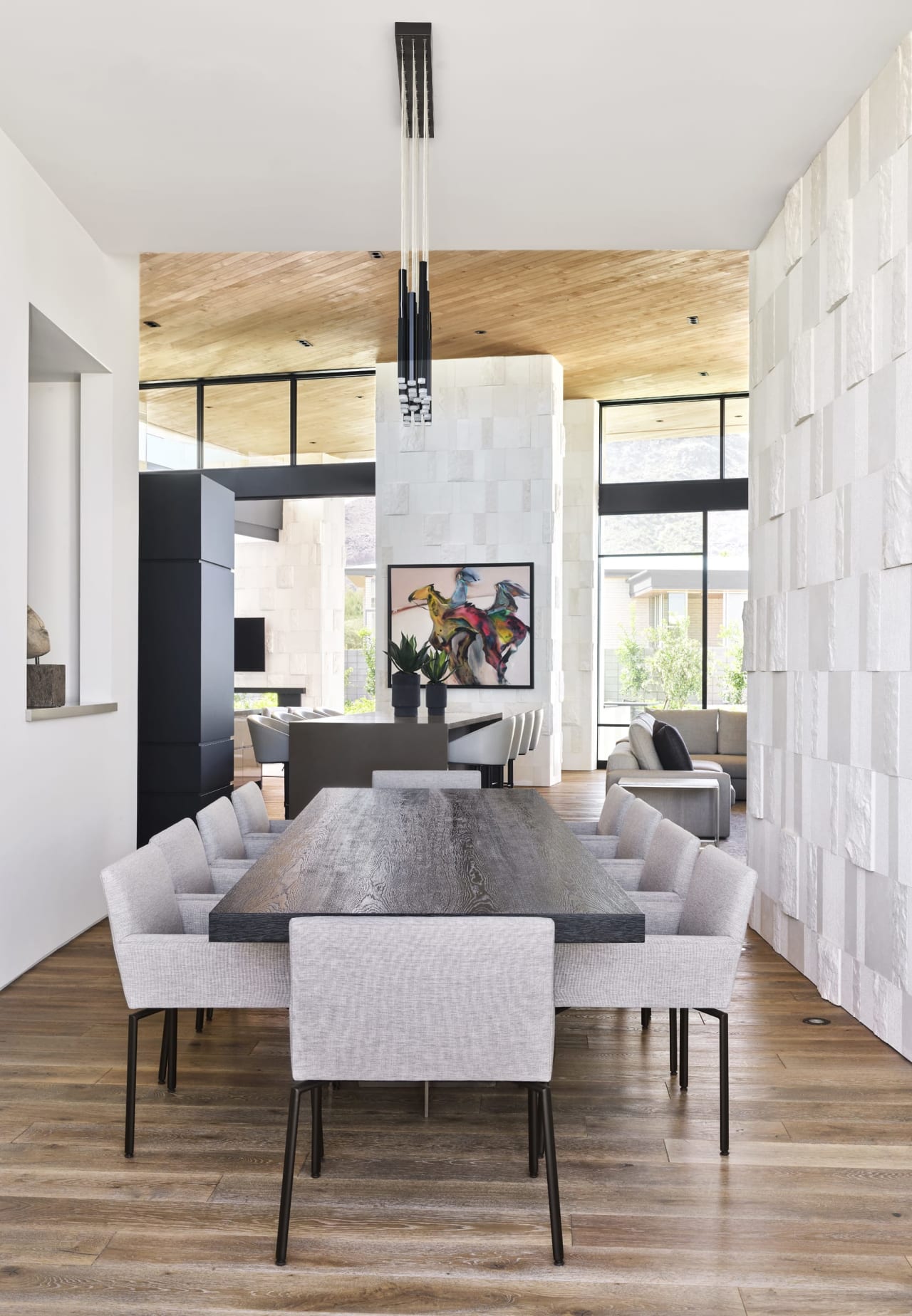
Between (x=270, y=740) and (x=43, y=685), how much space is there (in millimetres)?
3285

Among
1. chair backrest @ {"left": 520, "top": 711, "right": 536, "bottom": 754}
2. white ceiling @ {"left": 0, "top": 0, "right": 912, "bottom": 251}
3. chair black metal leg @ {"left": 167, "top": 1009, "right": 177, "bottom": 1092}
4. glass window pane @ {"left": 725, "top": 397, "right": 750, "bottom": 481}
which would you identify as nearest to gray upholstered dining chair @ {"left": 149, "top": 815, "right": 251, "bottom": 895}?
chair black metal leg @ {"left": 167, "top": 1009, "right": 177, "bottom": 1092}

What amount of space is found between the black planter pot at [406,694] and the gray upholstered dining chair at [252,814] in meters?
2.52

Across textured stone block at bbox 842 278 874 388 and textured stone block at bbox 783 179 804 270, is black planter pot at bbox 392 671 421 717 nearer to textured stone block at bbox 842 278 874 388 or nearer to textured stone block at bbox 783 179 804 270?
textured stone block at bbox 783 179 804 270

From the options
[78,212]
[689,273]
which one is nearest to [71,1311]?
[78,212]

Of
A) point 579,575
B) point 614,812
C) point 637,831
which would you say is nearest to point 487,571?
point 579,575

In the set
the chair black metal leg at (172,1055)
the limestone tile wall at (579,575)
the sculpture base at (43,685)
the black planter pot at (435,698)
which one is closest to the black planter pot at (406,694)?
the black planter pot at (435,698)

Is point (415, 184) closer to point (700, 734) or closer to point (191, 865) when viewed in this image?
point (191, 865)

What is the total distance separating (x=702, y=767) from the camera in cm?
741

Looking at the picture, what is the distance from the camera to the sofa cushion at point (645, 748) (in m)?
6.94

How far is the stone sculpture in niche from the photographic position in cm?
439

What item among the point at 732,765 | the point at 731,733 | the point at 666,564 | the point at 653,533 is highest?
the point at 653,533

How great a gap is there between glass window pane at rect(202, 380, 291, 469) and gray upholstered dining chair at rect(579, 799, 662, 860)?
7735mm

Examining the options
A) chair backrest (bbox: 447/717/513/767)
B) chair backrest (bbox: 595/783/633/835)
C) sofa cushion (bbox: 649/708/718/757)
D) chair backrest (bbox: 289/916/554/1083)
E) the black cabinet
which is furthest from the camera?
sofa cushion (bbox: 649/708/718/757)

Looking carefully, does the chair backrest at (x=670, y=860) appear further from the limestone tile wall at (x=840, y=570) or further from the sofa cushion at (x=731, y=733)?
the sofa cushion at (x=731, y=733)
